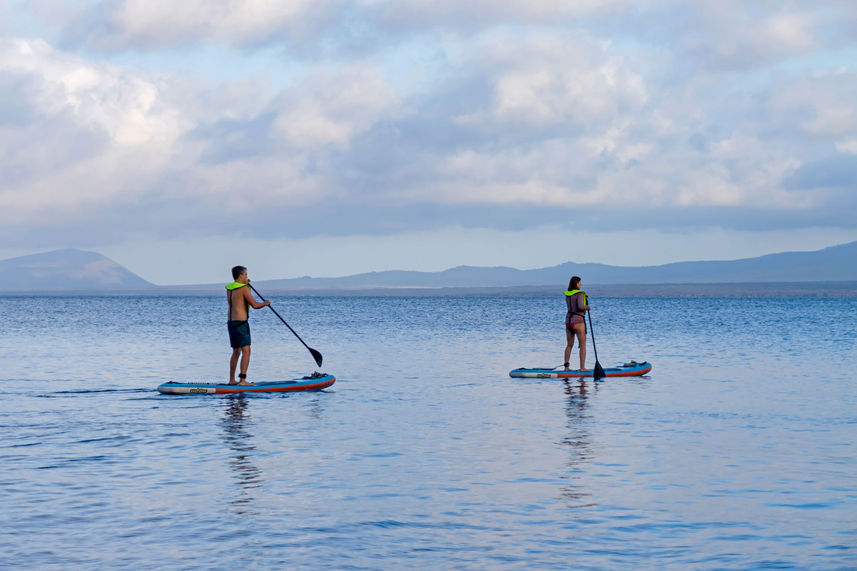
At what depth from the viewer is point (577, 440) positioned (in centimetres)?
1502

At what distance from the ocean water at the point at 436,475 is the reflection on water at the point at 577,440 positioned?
6 centimetres

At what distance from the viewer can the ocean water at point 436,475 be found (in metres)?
8.91

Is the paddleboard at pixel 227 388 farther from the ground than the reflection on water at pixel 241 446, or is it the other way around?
the paddleboard at pixel 227 388

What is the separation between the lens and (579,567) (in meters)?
8.36

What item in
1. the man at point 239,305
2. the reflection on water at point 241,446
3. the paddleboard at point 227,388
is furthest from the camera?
the paddleboard at point 227,388

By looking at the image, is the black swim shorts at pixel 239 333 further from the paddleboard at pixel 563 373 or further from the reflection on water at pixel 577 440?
the paddleboard at pixel 563 373

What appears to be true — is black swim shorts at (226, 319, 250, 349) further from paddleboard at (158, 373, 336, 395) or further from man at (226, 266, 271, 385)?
paddleboard at (158, 373, 336, 395)

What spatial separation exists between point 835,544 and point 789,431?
23.6ft

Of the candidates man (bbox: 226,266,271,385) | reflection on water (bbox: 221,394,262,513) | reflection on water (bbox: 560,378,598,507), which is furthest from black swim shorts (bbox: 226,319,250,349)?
→ reflection on water (bbox: 560,378,598,507)

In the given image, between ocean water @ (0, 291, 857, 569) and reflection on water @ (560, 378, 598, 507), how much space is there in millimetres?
60

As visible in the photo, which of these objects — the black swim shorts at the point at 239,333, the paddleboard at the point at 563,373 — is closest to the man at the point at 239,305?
the black swim shorts at the point at 239,333

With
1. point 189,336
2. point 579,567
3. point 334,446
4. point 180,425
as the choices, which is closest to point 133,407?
point 180,425

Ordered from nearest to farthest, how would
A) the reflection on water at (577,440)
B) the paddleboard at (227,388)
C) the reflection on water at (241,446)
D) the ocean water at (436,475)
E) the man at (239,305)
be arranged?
the ocean water at (436,475) < the reflection on water at (577,440) < the reflection on water at (241,446) < the man at (239,305) < the paddleboard at (227,388)

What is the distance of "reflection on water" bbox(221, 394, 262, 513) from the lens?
36.9 ft
